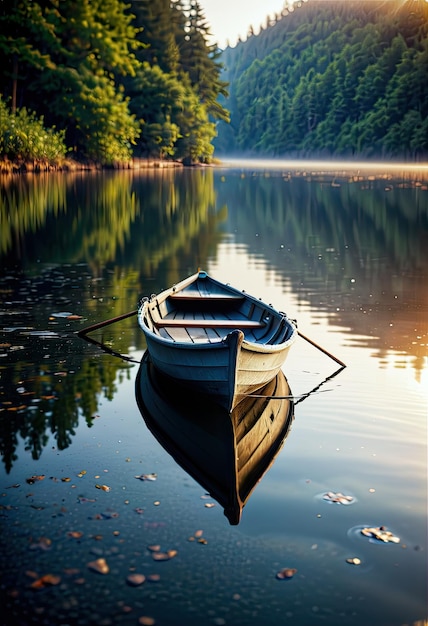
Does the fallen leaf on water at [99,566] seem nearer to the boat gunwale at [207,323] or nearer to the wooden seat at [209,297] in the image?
the boat gunwale at [207,323]

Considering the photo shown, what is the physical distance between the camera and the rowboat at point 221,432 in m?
7.63

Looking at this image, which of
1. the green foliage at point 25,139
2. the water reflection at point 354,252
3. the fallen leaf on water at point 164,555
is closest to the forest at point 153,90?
the green foliage at point 25,139

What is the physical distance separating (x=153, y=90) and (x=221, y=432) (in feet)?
263

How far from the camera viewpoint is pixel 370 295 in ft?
58.2

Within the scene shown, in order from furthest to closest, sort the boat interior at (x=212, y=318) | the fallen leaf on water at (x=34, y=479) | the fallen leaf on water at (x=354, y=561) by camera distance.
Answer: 1. the boat interior at (x=212, y=318)
2. the fallen leaf on water at (x=34, y=479)
3. the fallen leaf on water at (x=354, y=561)

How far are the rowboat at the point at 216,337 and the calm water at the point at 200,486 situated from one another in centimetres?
60

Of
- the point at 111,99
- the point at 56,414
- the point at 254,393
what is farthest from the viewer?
the point at 111,99

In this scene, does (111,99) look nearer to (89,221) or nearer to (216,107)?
(89,221)

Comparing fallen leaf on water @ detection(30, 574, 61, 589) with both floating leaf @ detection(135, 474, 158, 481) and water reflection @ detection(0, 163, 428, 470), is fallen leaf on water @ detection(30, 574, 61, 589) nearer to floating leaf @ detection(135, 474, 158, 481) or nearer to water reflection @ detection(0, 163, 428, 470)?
floating leaf @ detection(135, 474, 158, 481)

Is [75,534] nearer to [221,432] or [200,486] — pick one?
[200,486]

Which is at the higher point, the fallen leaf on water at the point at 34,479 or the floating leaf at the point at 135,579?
the floating leaf at the point at 135,579

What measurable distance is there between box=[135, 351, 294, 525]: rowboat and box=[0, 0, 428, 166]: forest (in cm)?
4733

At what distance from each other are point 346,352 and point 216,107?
109828 millimetres

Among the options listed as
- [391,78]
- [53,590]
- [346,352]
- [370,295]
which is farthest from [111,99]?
[391,78]
